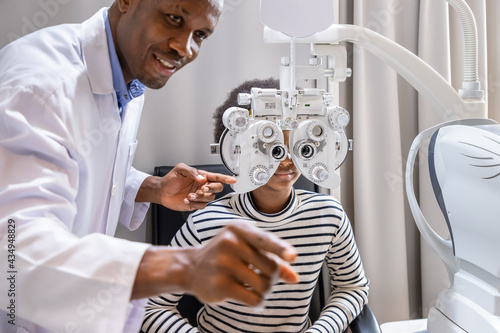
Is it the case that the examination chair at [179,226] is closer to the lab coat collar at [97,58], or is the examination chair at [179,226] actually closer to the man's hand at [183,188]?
the man's hand at [183,188]

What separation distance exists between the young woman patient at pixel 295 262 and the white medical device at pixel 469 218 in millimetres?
240

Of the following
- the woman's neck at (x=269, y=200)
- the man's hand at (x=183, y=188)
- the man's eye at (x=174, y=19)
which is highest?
the man's eye at (x=174, y=19)

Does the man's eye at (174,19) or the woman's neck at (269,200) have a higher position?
the man's eye at (174,19)

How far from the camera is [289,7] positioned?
75 centimetres

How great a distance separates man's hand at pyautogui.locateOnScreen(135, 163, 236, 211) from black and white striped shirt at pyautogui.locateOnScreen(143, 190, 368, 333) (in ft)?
0.35

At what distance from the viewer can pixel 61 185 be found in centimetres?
69

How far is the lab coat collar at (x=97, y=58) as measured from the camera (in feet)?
2.82

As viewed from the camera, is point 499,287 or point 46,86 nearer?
point 46,86

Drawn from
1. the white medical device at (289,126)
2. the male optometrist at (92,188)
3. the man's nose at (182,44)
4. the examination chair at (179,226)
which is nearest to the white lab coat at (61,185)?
the male optometrist at (92,188)

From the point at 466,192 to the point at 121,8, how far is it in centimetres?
66

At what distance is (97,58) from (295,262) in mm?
637

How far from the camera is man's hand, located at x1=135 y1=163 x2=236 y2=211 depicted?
104 cm

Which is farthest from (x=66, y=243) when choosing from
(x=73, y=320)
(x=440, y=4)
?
(x=440, y=4)

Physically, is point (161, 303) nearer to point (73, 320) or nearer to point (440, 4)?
point (73, 320)
